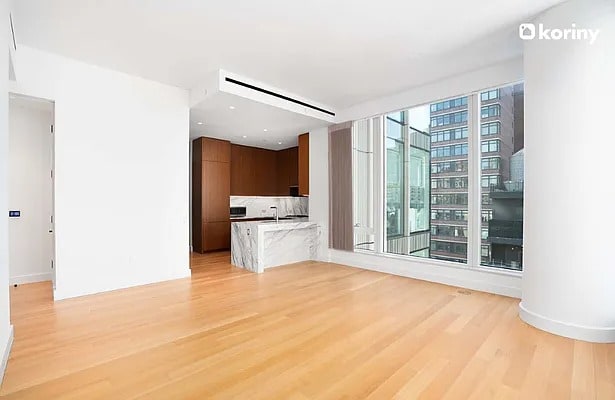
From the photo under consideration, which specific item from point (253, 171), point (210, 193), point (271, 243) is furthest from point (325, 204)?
point (253, 171)

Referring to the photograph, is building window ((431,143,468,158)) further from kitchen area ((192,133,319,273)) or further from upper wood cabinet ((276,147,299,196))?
upper wood cabinet ((276,147,299,196))

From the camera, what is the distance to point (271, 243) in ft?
20.4

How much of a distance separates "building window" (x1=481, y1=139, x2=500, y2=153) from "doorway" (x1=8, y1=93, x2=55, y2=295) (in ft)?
21.5

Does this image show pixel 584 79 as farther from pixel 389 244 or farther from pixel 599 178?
pixel 389 244

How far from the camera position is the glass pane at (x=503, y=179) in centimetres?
433

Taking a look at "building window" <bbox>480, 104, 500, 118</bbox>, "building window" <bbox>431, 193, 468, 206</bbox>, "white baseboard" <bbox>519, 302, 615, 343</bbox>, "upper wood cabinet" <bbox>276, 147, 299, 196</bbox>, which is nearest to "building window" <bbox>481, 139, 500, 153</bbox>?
"building window" <bbox>480, 104, 500, 118</bbox>

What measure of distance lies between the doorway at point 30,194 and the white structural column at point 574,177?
6.50m

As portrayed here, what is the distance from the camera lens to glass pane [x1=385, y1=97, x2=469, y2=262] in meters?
4.96

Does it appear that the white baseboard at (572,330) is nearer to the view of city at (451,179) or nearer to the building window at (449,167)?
the view of city at (451,179)

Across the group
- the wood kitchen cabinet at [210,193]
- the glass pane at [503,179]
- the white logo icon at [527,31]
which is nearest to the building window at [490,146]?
the glass pane at [503,179]

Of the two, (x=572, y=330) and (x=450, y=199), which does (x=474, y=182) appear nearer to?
(x=450, y=199)

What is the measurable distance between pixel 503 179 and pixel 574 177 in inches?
60.1

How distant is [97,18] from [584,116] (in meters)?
4.94

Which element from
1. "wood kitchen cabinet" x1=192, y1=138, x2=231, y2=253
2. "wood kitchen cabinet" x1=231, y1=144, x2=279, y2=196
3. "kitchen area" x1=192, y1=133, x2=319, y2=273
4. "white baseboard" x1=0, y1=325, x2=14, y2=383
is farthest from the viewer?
"wood kitchen cabinet" x1=231, y1=144, x2=279, y2=196
